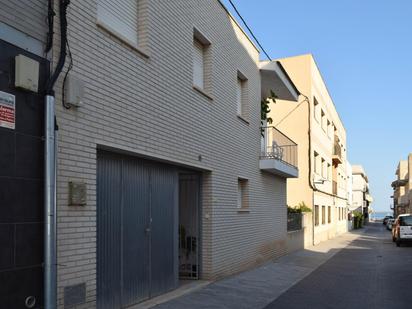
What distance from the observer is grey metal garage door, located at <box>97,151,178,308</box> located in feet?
26.2

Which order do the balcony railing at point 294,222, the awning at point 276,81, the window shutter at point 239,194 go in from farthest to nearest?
the balcony railing at point 294,222
the awning at point 276,81
the window shutter at point 239,194

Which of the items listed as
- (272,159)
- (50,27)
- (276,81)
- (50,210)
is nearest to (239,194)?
(272,159)

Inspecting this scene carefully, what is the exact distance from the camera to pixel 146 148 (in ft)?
29.0

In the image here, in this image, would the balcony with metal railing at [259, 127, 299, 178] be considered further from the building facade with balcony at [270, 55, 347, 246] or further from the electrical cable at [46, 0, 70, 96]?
the electrical cable at [46, 0, 70, 96]

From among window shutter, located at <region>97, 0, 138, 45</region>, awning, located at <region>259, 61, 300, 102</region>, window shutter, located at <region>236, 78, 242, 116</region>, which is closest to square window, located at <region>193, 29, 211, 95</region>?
window shutter, located at <region>236, 78, 242, 116</region>

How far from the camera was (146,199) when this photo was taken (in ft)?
31.1

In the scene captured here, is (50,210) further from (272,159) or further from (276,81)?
(276,81)

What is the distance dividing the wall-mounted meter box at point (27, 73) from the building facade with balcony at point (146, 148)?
85 mm

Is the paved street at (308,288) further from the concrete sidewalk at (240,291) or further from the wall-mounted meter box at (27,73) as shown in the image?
the wall-mounted meter box at (27,73)

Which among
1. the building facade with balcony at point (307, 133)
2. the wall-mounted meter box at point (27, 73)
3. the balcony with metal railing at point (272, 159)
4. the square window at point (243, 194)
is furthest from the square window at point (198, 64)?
the building facade with balcony at point (307, 133)

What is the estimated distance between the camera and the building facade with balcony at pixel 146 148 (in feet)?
21.7

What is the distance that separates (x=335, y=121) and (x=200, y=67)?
33278mm

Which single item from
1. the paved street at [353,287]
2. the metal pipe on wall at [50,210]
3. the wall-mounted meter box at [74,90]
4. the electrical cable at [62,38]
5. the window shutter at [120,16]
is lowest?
the paved street at [353,287]

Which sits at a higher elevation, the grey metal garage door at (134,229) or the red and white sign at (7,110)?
the red and white sign at (7,110)
